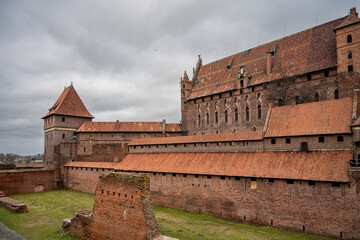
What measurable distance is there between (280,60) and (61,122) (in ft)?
103

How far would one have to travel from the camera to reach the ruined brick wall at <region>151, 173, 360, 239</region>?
15656mm

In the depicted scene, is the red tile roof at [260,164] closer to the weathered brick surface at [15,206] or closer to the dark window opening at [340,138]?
the dark window opening at [340,138]

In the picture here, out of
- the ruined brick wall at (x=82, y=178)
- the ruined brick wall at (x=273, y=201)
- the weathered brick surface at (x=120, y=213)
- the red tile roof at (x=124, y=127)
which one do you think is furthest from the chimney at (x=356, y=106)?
the ruined brick wall at (x=82, y=178)

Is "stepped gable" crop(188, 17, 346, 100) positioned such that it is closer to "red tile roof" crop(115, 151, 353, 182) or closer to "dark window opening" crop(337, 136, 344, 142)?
"dark window opening" crop(337, 136, 344, 142)

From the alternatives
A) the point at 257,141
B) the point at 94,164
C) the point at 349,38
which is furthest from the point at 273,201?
the point at 94,164

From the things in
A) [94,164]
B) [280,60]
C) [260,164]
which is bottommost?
[94,164]

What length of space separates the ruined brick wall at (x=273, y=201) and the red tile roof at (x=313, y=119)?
166 inches

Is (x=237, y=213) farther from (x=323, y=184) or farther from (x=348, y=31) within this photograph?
(x=348, y=31)

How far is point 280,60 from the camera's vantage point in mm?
31094

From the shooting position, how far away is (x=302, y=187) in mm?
17203

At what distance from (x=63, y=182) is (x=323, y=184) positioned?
32570 millimetres

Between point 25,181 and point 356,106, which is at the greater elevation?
point 356,106

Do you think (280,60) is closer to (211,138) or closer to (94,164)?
(211,138)

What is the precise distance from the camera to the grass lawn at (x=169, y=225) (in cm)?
1627
